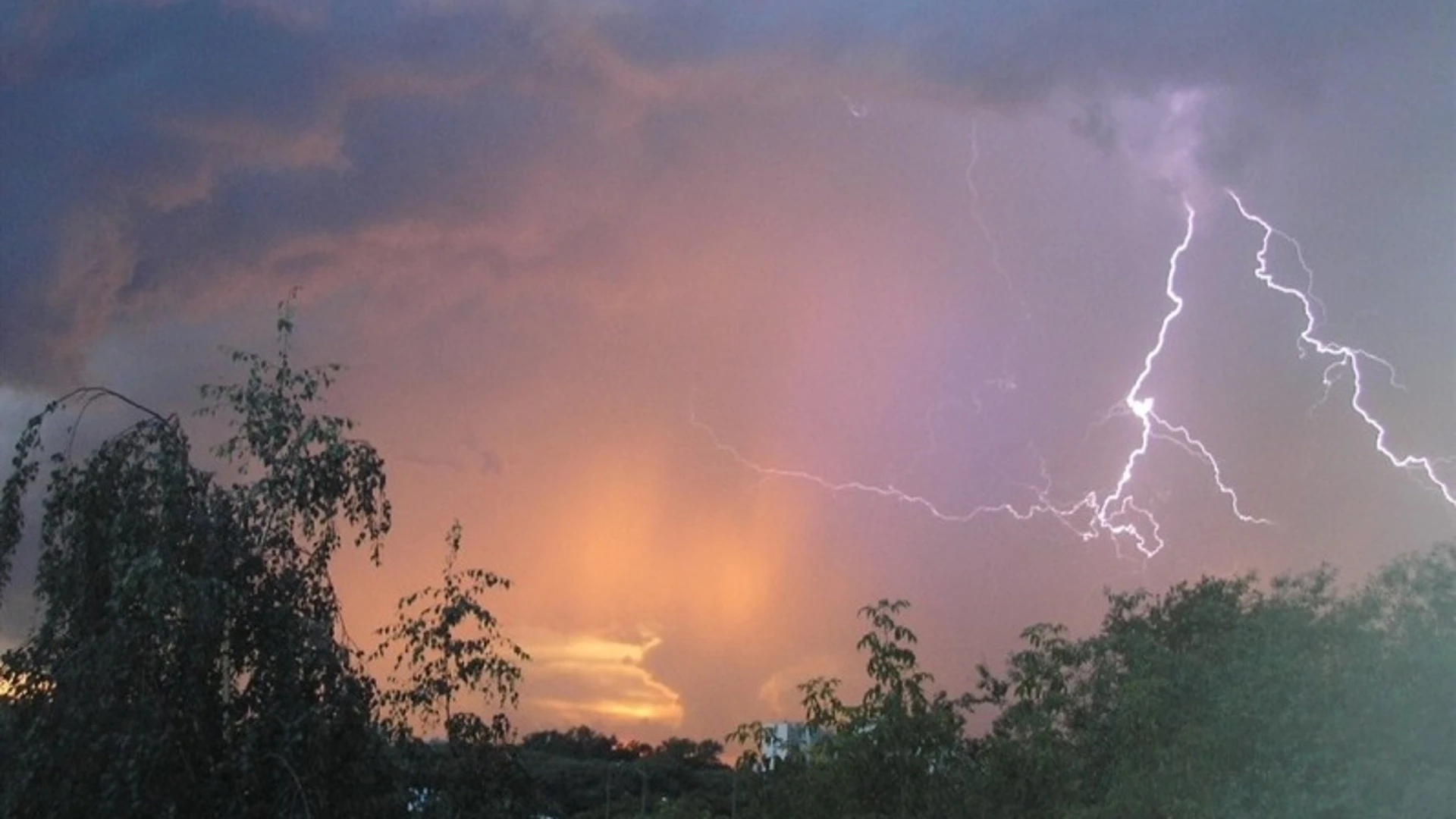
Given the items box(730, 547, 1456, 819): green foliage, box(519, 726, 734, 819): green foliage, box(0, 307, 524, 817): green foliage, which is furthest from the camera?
box(519, 726, 734, 819): green foliage

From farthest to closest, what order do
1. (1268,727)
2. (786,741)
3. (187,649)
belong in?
(1268,727)
(786,741)
(187,649)

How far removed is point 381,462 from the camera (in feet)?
34.3

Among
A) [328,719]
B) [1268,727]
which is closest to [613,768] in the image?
[1268,727]

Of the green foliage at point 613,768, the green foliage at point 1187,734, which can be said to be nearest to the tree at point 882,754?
the green foliage at point 1187,734

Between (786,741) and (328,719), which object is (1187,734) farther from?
(328,719)

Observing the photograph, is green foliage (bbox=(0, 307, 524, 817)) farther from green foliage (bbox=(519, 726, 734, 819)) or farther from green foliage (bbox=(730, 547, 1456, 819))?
green foliage (bbox=(519, 726, 734, 819))

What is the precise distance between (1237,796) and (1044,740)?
4463mm

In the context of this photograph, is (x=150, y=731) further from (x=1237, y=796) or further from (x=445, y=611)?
(x=1237, y=796)

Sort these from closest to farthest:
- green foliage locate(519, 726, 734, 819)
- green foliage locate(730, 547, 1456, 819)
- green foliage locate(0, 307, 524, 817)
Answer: green foliage locate(0, 307, 524, 817), green foliage locate(730, 547, 1456, 819), green foliage locate(519, 726, 734, 819)

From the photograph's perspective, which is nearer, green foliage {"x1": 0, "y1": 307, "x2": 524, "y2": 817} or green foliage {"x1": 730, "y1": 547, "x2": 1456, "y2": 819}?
green foliage {"x1": 0, "y1": 307, "x2": 524, "y2": 817}

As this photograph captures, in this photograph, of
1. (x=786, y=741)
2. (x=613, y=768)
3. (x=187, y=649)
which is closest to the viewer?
(x=187, y=649)

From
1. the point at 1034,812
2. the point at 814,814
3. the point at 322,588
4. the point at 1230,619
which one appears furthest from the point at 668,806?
the point at 1230,619

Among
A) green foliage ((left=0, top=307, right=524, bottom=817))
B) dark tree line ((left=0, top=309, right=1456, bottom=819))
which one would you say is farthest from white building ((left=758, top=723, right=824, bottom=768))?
green foliage ((left=0, top=307, right=524, bottom=817))

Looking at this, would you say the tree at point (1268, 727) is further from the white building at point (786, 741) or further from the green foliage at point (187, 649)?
the green foliage at point (187, 649)
